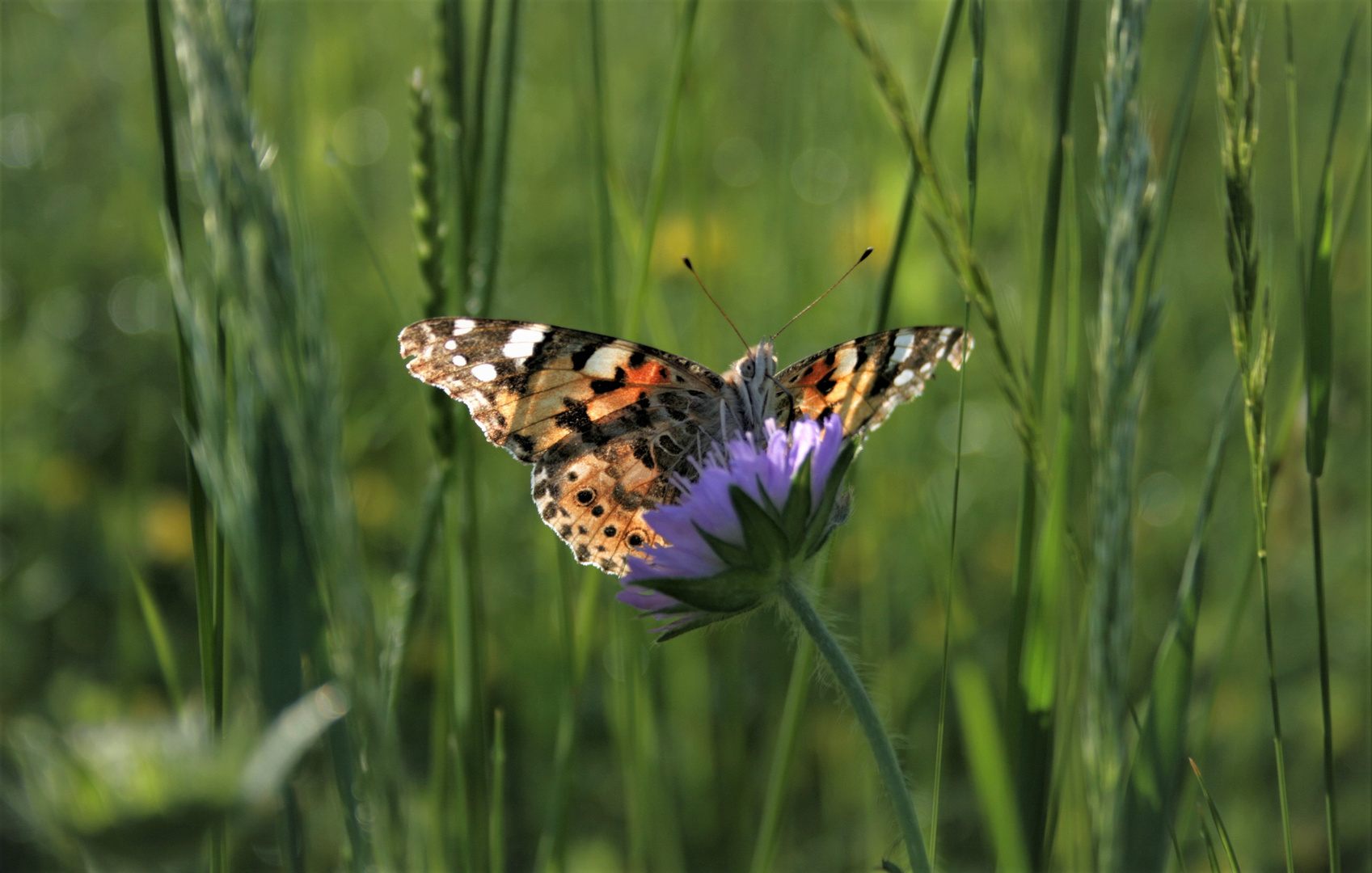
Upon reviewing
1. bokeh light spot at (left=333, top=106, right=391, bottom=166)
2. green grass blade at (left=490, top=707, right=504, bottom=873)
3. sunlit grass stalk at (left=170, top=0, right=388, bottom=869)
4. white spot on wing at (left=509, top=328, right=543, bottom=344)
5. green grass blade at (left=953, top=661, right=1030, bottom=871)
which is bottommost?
green grass blade at (left=490, top=707, right=504, bottom=873)

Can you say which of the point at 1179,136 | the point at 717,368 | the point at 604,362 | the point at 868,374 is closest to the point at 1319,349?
the point at 1179,136

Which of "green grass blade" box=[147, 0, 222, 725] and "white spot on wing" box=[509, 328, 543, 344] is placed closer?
"green grass blade" box=[147, 0, 222, 725]

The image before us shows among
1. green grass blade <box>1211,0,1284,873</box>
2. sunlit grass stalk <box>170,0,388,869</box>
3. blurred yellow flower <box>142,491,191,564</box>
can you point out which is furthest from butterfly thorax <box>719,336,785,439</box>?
blurred yellow flower <box>142,491,191,564</box>

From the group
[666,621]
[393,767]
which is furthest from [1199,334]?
[393,767]

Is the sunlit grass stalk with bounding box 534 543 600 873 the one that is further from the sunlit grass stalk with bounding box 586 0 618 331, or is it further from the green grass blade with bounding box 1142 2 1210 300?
the green grass blade with bounding box 1142 2 1210 300

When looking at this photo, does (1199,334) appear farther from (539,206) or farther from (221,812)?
(221,812)

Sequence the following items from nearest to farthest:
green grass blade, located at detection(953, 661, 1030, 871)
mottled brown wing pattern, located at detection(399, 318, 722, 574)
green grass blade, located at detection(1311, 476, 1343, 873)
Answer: green grass blade, located at detection(953, 661, 1030, 871) < green grass blade, located at detection(1311, 476, 1343, 873) < mottled brown wing pattern, located at detection(399, 318, 722, 574)
